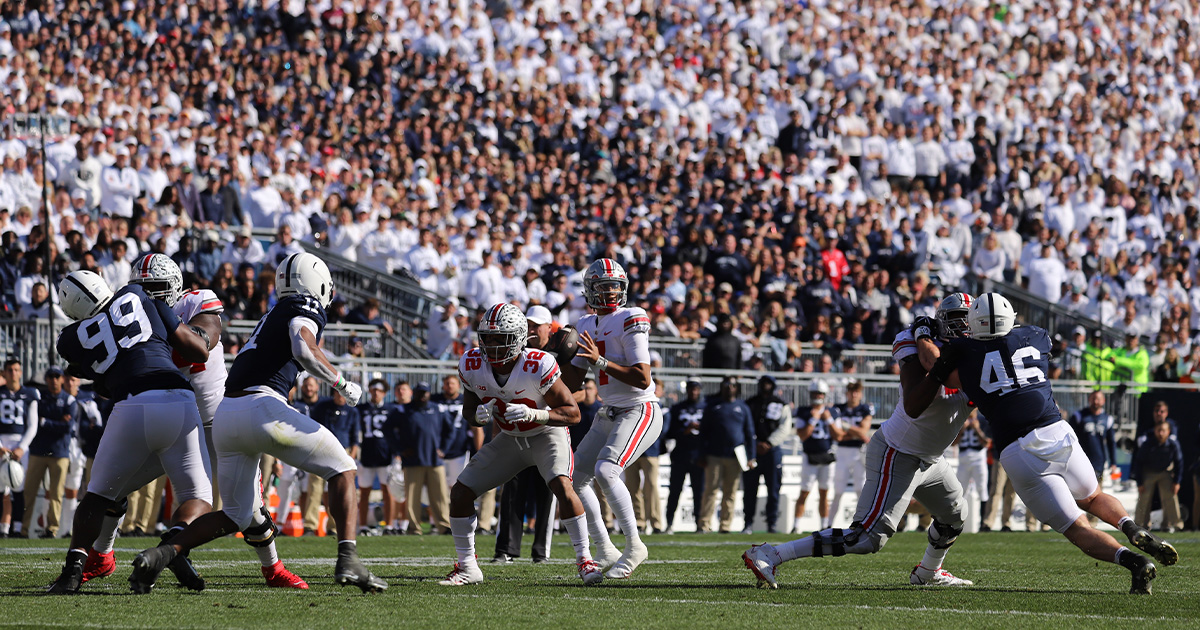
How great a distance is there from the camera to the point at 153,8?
878 inches

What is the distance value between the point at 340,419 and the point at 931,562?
338 inches

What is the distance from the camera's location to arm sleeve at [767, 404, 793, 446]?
17328mm

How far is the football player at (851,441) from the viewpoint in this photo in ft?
58.4

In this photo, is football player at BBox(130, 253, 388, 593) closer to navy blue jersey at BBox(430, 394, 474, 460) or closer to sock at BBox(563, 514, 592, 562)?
sock at BBox(563, 514, 592, 562)

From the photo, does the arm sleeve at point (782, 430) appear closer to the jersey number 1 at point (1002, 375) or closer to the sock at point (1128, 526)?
the jersey number 1 at point (1002, 375)

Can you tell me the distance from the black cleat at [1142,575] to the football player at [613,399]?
2778mm

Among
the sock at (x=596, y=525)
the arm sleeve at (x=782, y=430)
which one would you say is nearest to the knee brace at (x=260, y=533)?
the sock at (x=596, y=525)

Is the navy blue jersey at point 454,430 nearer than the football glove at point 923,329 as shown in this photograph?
No

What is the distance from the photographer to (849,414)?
18250mm

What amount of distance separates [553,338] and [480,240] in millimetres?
10195

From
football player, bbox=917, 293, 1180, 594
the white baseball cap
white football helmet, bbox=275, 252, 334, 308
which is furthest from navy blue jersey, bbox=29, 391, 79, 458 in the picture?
football player, bbox=917, 293, 1180, 594

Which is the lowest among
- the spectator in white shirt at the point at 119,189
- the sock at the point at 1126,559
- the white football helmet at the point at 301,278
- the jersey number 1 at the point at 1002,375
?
the sock at the point at 1126,559

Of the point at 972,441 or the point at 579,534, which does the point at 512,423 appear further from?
the point at 972,441

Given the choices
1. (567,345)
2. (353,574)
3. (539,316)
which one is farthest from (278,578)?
(539,316)
